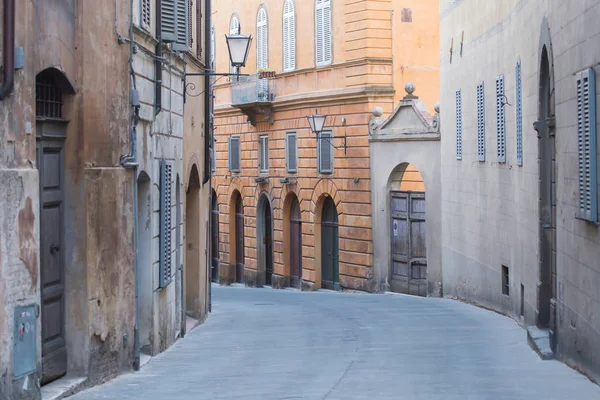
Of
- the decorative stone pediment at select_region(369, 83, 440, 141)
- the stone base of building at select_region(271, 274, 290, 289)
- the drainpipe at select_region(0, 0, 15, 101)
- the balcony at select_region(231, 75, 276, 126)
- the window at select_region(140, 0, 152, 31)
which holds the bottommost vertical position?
the stone base of building at select_region(271, 274, 290, 289)

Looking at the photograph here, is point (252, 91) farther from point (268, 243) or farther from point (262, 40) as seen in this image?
point (268, 243)

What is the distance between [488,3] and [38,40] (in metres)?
12.3

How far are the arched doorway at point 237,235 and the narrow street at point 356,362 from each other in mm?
17242

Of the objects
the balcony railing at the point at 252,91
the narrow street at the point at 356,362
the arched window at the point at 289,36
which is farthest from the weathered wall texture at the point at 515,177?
the balcony railing at the point at 252,91

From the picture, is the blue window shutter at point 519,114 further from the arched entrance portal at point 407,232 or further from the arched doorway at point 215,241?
the arched doorway at point 215,241

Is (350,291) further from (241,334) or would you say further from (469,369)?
(469,369)

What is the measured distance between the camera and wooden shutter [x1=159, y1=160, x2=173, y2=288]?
48.8ft

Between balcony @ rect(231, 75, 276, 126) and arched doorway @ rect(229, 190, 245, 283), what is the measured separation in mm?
3267

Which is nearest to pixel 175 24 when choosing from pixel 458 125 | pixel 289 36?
pixel 458 125

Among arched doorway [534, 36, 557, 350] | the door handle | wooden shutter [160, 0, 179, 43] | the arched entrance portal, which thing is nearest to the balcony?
the arched entrance portal

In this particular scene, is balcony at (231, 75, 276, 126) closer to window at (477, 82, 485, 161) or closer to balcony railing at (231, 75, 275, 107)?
balcony railing at (231, 75, 275, 107)

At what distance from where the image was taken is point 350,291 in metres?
31.5

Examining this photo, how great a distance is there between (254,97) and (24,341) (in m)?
26.9

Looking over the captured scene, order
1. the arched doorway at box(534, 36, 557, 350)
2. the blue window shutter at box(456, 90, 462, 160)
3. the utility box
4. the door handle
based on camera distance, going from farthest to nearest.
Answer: the blue window shutter at box(456, 90, 462, 160), the arched doorway at box(534, 36, 557, 350), the door handle, the utility box
